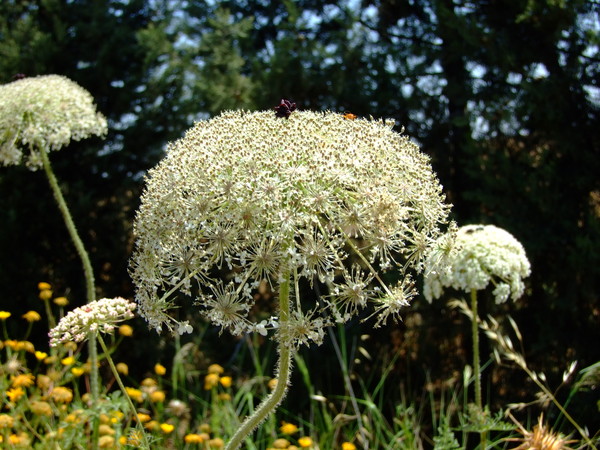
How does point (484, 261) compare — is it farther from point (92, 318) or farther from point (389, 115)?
point (389, 115)

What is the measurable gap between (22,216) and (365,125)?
5528 millimetres

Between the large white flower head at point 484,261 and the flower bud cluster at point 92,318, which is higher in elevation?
the flower bud cluster at point 92,318

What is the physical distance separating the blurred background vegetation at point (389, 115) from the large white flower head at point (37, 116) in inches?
107

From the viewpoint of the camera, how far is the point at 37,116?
4.13 m

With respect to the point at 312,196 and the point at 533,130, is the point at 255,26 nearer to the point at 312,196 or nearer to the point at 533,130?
the point at 533,130

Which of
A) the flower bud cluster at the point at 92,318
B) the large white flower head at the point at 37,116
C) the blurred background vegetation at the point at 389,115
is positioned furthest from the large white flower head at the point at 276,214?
the blurred background vegetation at the point at 389,115

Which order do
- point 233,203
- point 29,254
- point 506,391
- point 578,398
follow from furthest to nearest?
point 29,254
point 506,391
point 578,398
point 233,203

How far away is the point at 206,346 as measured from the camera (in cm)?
716

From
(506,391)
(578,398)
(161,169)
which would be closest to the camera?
(161,169)

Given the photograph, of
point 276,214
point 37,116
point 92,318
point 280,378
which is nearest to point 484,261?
point 280,378

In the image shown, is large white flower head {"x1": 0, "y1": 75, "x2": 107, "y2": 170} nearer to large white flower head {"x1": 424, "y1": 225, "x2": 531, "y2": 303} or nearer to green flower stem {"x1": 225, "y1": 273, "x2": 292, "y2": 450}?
green flower stem {"x1": 225, "y1": 273, "x2": 292, "y2": 450}

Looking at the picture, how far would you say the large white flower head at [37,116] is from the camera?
4.08 metres

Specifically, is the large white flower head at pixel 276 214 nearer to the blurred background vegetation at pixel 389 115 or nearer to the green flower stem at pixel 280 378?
the green flower stem at pixel 280 378

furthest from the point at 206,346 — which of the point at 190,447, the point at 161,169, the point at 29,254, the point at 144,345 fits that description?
the point at 161,169
